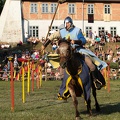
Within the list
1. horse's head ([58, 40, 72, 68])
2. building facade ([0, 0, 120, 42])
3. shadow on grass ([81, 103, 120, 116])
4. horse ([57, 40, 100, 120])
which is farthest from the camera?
building facade ([0, 0, 120, 42])

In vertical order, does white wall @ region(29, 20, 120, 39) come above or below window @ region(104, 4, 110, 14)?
below

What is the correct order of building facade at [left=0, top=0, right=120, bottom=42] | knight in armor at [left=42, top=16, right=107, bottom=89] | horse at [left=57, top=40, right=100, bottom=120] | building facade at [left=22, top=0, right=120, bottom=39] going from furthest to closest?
building facade at [left=22, top=0, right=120, bottom=39], building facade at [left=0, top=0, right=120, bottom=42], knight in armor at [left=42, top=16, right=107, bottom=89], horse at [left=57, top=40, right=100, bottom=120]

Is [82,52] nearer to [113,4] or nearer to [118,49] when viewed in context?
[118,49]

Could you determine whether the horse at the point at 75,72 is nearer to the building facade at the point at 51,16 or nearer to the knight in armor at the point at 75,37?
the knight in armor at the point at 75,37

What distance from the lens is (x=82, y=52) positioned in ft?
36.6

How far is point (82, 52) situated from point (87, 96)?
1100 millimetres

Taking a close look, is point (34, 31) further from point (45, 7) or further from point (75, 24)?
point (75, 24)

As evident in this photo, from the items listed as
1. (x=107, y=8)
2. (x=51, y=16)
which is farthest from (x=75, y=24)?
(x=107, y=8)

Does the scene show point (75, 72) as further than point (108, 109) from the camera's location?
No

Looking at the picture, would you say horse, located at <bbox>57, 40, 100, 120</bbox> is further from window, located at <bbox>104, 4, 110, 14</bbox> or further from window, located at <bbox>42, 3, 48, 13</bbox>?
window, located at <bbox>104, 4, 110, 14</bbox>

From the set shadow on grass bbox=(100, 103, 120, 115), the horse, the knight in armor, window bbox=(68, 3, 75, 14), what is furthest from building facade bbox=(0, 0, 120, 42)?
the horse

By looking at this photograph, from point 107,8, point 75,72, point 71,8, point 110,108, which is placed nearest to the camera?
point 75,72

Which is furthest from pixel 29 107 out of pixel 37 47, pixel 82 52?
pixel 37 47

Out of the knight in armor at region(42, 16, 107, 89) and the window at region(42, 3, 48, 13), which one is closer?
the knight in armor at region(42, 16, 107, 89)
